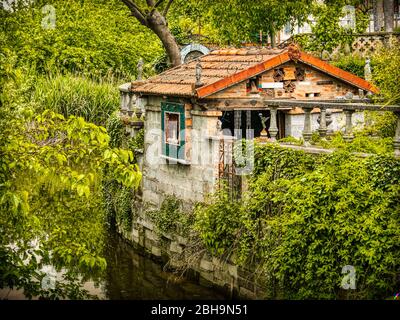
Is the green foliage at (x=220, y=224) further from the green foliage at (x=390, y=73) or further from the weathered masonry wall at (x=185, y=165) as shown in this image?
the green foliage at (x=390, y=73)

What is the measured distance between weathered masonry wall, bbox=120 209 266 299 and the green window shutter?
194cm

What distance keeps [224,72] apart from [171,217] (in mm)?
3652

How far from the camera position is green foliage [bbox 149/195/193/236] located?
1925cm

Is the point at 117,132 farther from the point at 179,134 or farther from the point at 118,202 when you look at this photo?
the point at 179,134

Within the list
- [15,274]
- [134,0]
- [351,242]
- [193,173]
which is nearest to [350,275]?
[351,242]

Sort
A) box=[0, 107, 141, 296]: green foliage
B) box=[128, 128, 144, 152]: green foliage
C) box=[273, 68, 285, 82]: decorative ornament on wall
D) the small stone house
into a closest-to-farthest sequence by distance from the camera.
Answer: box=[0, 107, 141, 296]: green foliage
the small stone house
box=[273, 68, 285, 82]: decorative ornament on wall
box=[128, 128, 144, 152]: green foliage

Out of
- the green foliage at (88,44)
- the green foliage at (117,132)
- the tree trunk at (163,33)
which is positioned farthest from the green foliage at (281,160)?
the green foliage at (88,44)

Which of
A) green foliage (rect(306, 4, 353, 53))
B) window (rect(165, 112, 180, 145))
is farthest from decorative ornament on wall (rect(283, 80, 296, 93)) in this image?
green foliage (rect(306, 4, 353, 53))

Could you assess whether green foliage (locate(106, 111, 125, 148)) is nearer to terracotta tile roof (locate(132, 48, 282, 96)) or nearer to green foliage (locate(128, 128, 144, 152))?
green foliage (locate(128, 128, 144, 152))

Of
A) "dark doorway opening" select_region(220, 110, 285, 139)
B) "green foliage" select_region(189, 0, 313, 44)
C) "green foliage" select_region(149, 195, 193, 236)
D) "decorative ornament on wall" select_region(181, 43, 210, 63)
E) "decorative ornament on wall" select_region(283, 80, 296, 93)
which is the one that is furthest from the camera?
"decorative ornament on wall" select_region(181, 43, 210, 63)

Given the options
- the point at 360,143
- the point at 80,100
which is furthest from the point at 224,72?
the point at 80,100

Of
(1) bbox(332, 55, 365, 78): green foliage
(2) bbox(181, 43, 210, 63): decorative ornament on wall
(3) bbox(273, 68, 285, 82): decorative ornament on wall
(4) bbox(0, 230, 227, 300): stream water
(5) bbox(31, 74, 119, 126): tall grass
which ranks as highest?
(2) bbox(181, 43, 210, 63): decorative ornament on wall

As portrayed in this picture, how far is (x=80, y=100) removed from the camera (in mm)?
27672
